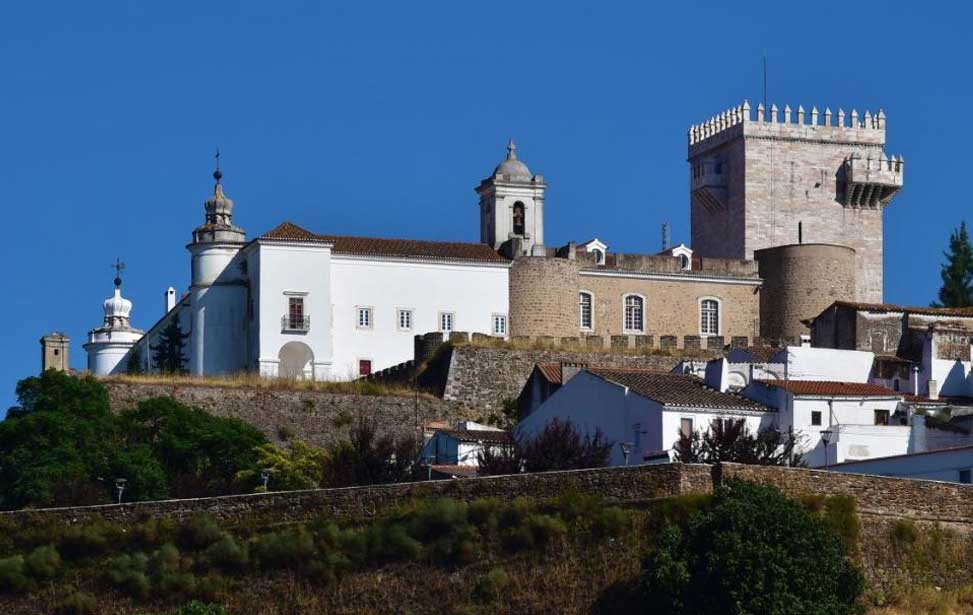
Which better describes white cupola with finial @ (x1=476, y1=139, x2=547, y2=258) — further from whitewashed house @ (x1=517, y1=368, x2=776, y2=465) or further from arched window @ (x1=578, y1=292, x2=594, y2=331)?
whitewashed house @ (x1=517, y1=368, x2=776, y2=465)

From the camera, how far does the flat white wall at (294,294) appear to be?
2847 inches

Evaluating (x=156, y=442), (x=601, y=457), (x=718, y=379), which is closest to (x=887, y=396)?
(x=718, y=379)

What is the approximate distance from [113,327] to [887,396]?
135 feet

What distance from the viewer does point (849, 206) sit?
8675 cm

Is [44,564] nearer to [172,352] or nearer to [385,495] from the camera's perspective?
[385,495]

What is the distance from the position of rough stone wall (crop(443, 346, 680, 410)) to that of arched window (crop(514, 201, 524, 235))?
844 centimetres

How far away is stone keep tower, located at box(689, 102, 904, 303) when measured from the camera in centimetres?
8619

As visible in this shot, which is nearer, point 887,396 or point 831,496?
point 831,496

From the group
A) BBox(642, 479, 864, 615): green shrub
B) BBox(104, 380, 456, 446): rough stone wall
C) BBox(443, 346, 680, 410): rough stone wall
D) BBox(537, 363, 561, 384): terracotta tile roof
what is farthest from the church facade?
BBox(642, 479, 864, 615): green shrub

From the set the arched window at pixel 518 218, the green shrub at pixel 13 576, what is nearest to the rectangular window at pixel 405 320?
the arched window at pixel 518 218

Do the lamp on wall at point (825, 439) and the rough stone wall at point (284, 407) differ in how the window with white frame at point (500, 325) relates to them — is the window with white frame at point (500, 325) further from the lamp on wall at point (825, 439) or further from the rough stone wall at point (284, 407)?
the lamp on wall at point (825, 439)

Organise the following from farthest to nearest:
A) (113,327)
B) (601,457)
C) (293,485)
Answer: (113,327), (293,485), (601,457)

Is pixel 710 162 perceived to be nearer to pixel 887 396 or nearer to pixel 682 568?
pixel 887 396

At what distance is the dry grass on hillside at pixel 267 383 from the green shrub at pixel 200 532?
81.4ft
